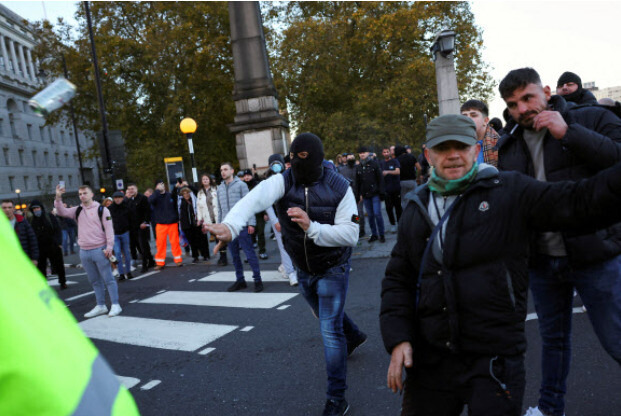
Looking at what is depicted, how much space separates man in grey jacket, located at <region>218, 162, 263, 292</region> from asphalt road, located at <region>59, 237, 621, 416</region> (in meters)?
0.24

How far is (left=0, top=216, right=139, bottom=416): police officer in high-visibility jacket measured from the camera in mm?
720

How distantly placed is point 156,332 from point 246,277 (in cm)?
299

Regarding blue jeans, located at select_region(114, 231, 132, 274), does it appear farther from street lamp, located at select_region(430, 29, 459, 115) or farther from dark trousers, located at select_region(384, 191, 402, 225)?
street lamp, located at select_region(430, 29, 459, 115)

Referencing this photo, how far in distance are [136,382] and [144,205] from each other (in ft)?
26.5

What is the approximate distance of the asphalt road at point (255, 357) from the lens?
3.66 meters

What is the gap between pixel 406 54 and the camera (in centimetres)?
2647

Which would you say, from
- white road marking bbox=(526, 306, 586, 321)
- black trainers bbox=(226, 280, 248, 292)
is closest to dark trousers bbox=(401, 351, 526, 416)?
white road marking bbox=(526, 306, 586, 321)

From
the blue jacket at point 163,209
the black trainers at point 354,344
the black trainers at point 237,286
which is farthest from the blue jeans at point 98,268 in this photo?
the black trainers at point 354,344

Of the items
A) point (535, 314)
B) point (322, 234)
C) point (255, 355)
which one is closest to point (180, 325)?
point (255, 355)

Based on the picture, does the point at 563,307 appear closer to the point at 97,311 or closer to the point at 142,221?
the point at 97,311

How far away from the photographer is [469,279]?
6.63 feet

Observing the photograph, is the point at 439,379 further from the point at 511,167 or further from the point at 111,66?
the point at 111,66

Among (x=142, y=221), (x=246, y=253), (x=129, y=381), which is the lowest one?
(x=129, y=381)

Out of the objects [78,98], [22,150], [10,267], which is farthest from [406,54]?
[22,150]
